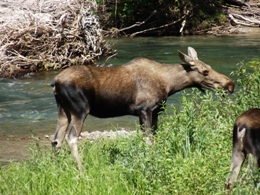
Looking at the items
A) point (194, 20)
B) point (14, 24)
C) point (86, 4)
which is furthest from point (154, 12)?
point (14, 24)

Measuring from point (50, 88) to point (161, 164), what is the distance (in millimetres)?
10513

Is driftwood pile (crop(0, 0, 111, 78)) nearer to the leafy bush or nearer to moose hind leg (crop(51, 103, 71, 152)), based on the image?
the leafy bush

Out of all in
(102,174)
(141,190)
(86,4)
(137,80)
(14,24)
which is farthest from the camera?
(86,4)

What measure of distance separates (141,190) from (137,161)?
0.35m

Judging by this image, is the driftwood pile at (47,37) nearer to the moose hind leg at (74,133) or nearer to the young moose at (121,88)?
the young moose at (121,88)

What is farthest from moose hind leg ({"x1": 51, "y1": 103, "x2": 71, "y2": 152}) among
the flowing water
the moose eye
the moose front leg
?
the moose eye

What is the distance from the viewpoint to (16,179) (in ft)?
23.6

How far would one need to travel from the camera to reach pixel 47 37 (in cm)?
1855

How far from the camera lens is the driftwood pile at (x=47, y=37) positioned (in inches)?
719

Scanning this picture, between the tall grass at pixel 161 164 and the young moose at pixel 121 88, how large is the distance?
1.43 ft

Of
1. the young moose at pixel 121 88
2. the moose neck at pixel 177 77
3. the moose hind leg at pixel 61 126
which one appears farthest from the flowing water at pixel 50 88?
the moose neck at pixel 177 77

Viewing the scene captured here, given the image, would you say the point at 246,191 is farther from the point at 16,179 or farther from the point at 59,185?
the point at 16,179

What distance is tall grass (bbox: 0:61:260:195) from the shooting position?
612 centimetres

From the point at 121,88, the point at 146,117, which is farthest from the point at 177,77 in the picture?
the point at 121,88
